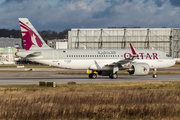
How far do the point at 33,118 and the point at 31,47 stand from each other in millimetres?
26960

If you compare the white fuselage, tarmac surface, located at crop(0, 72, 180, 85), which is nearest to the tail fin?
the white fuselage

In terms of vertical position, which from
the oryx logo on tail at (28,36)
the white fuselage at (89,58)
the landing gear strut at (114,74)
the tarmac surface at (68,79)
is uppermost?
the oryx logo on tail at (28,36)

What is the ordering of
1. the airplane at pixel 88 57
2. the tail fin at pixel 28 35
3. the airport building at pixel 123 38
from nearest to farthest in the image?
the airplane at pixel 88 57 → the tail fin at pixel 28 35 → the airport building at pixel 123 38

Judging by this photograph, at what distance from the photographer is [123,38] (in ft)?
290

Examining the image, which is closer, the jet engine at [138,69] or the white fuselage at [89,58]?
the jet engine at [138,69]

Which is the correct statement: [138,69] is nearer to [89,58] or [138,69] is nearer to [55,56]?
[89,58]

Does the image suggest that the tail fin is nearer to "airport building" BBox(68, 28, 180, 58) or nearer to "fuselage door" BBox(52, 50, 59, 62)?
"fuselage door" BBox(52, 50, 59, 62)

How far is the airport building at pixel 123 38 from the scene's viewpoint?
88000mm

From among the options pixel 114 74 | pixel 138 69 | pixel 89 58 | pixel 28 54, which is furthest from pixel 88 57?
pixel 28 54

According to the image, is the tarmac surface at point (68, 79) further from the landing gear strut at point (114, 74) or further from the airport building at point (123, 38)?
the airport building at point (123, 38)

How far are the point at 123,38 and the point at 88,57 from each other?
50.4 meters

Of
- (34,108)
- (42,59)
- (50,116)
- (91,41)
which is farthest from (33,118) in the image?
(91,41)

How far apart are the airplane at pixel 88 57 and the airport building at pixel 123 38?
4661 cm

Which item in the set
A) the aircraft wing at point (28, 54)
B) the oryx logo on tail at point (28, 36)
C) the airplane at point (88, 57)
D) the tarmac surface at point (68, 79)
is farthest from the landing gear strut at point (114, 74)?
the oryx logo on tail at point (28, 36)
